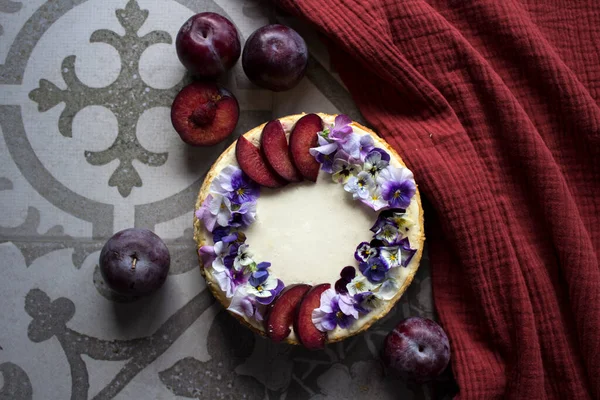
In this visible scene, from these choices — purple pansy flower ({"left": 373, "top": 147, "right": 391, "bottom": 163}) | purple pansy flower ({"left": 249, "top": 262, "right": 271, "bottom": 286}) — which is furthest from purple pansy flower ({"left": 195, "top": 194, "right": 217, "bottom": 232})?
purple pansy flower ({"left": 373, "top": 147, "right": 391, "bottom": 163})

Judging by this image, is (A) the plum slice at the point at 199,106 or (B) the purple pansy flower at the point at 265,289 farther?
(A) the plum slice at the point at 199,106

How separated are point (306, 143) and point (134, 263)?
0.38m

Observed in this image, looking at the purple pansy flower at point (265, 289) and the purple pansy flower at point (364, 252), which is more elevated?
the purple pansy flower at point (364, 252)

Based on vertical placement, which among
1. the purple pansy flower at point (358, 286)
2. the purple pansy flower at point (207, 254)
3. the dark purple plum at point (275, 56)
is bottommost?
the purple pansy flower at point (358, 286)

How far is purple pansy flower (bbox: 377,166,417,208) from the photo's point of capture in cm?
106

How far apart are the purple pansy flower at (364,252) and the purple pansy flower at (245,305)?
0.19 metres

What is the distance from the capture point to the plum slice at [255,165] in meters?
1.08

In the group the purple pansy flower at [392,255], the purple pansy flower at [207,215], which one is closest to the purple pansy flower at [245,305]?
the purple pansy flower at [207,215]

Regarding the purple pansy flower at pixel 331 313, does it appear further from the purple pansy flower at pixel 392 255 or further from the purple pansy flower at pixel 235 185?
the purple pansy flower at pixel 235 185

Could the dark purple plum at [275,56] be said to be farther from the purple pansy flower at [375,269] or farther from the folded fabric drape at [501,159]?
the purple pansy flower at [375,269]

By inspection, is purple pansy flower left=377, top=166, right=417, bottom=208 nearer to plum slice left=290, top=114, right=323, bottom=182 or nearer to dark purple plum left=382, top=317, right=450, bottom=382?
plum slice left=290, top=114, right=323, bottom=182

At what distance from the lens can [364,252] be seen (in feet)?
3.52

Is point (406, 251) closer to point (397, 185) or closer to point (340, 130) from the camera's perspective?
point (397, 185)

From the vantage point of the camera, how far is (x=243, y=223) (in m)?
1.08
